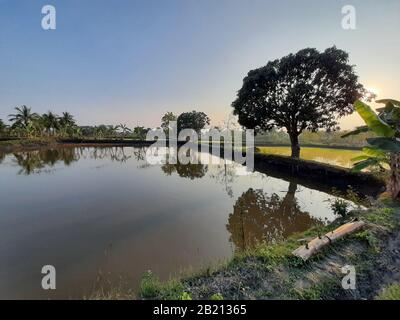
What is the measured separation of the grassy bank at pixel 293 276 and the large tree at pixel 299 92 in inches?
608

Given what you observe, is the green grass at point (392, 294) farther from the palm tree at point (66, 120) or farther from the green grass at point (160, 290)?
the palm tree at point (66, 120)

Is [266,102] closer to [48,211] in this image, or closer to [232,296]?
[48,211]

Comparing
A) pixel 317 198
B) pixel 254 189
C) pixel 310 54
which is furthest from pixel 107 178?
pixel 310 54

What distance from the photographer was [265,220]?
300 inches

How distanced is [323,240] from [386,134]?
3.25 m

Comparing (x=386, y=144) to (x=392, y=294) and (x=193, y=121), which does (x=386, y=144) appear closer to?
(x=392, y=294)

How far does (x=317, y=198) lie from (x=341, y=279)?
7.15 meters

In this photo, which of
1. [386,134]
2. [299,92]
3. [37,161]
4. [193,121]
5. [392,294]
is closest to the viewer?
[392,294]

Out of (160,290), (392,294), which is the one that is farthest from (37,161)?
(392,294)

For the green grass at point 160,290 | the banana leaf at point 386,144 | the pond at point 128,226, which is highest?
the banana leaf at point 386,144

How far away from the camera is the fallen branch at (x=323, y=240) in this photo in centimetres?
418

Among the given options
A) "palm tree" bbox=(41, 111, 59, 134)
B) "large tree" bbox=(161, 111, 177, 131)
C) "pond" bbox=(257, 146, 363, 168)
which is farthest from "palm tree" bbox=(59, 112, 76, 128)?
"pond" bbox=(257, 146, 363, 168)

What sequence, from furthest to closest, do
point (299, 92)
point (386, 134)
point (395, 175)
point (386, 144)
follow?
point (299, 92)
point (395, 175)
point (386, 134)
point (386, 144)

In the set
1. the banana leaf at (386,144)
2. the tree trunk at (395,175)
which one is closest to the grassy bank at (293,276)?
the banana leaf at (386,144)
